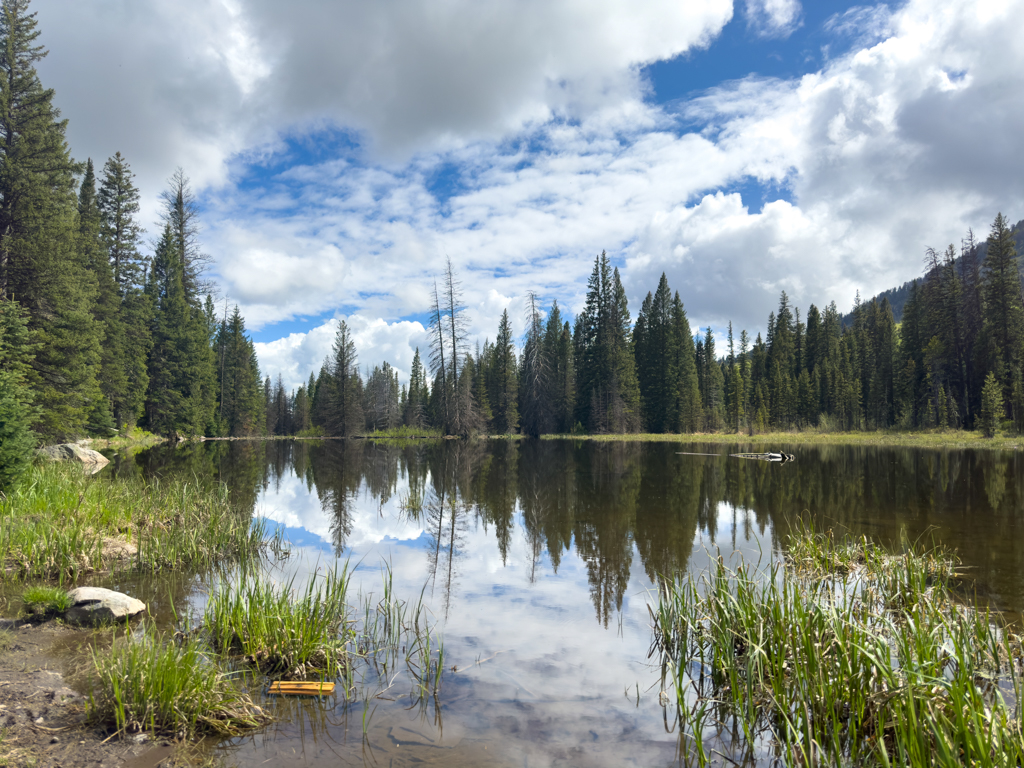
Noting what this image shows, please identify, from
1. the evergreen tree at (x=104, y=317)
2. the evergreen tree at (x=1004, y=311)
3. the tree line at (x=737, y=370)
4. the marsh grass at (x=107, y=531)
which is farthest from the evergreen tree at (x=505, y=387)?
the marsh grass at (x=107, y=531)

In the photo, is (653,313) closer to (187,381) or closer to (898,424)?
(898,424)

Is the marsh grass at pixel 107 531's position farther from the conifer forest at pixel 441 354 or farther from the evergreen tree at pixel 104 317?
the evergreen tree at pixel 104 317

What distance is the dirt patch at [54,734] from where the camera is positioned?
3.36 meters

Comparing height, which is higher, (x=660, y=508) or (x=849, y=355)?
(x=849, y=355)

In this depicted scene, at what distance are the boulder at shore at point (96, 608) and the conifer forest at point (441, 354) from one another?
5.81m

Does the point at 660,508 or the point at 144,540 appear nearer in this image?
the point at 144,540

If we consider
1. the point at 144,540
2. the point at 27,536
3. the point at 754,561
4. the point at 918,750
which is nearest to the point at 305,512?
the point at 144,540

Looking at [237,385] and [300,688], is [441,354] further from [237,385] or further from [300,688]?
[300,688]

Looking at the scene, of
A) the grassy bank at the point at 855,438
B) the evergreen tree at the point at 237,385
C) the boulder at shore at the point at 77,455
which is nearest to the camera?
the boulder at shore at the point at 77,455

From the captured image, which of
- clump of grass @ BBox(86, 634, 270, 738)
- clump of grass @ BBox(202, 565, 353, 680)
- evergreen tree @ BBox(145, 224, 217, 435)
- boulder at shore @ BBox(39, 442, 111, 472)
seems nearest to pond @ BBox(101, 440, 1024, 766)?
clump of grass @ BBox(86, 634, 270, 738)

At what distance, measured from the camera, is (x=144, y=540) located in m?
8.74

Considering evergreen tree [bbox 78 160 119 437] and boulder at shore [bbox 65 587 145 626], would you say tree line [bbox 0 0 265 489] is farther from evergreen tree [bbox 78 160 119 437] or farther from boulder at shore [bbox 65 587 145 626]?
boulder at shore [bbox 65 587 145 626]

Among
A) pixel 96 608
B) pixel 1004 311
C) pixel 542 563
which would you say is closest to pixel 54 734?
pixel 96 608

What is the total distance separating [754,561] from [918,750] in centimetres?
651
